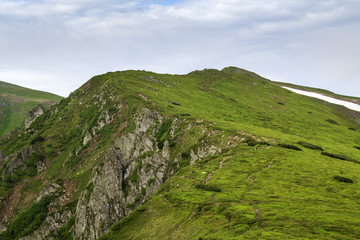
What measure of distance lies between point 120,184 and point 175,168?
17679mm

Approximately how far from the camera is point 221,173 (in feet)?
153

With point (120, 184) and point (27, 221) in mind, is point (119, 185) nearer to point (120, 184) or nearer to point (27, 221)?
point (120, 184)

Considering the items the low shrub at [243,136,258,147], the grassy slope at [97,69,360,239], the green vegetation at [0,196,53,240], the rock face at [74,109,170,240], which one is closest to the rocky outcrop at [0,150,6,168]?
the green vegetation at [0,196,53,240]

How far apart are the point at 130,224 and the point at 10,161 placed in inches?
3252

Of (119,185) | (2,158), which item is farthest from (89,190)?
(2,158)

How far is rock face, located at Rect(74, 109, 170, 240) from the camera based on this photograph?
62281mm

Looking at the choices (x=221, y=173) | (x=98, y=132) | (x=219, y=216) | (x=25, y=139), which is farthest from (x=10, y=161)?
(x=219, y=216)

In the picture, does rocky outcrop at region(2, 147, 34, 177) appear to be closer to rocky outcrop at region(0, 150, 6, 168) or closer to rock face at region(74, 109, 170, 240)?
rocky outcrop at region(0, 150, 6, 168)

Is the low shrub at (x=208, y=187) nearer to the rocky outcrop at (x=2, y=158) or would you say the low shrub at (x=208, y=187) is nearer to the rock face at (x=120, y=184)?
the rock face at (x=120, y=184)

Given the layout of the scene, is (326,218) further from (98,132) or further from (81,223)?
(98,132)

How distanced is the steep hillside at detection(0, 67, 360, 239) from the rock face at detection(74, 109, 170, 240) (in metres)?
0.29

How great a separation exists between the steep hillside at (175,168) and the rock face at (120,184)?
290 millimetres

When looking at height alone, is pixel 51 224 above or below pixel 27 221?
below

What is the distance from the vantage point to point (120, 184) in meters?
68.2
